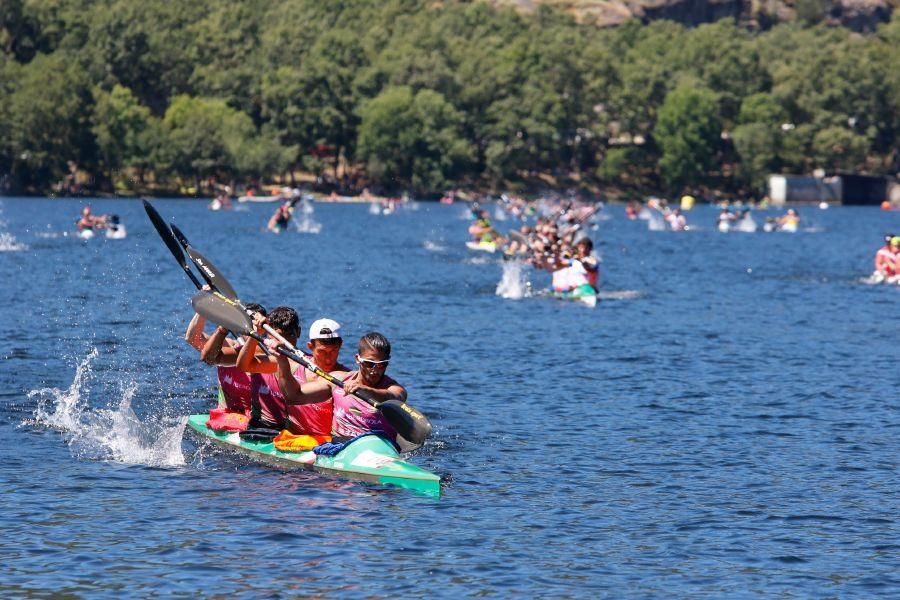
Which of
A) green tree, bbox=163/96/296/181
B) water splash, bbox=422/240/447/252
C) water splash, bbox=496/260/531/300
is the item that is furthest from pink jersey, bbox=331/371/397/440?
green tree, bbox=163/96/296/181

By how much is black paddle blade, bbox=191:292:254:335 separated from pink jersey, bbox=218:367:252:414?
1391 mm

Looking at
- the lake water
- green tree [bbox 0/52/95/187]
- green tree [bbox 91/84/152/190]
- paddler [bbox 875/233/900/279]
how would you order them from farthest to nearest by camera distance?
green tree [bbox 91/84/152/190]
green tree [bbox 0/52/95/187]
paddler [bbox 875/233/900/279]
the lake water

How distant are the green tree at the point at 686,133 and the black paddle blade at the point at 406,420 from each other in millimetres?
155875

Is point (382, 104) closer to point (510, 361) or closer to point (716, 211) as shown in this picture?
point (716, 211)

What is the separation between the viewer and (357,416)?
2005 centimetres

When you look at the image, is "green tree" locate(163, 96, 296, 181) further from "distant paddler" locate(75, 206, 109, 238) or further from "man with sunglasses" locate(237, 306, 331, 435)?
"man with sunglasses" locate(237, 306, 331, 435)

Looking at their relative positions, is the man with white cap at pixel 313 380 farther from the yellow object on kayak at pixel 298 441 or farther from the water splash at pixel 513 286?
the water splash at pixel 513 286

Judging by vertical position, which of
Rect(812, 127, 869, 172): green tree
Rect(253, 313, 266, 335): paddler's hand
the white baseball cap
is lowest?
the white baseball cap

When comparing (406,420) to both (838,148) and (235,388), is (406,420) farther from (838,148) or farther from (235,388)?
(838,148)

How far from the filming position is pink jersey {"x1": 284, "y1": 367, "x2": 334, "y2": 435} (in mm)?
20750

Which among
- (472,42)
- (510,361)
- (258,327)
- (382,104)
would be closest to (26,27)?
(382,104)

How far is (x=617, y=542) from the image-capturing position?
57.5 ft

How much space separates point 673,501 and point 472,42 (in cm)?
17969

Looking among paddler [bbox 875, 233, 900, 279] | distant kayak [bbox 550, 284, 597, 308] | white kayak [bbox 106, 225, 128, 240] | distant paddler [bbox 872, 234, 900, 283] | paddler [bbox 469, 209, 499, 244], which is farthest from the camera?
white kayak [bbox 106, 225, 128, 240]
